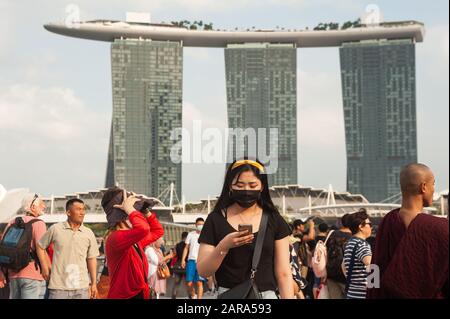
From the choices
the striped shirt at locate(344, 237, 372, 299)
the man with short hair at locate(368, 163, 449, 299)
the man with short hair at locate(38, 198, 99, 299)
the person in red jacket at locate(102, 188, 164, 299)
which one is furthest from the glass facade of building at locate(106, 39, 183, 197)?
the man with short hair at locate(368, 163, 449, 299)

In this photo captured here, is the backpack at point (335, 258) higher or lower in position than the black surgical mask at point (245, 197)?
lower

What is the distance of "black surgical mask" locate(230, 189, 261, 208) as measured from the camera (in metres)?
4.00

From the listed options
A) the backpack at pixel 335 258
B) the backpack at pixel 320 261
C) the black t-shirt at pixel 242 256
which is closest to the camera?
the black t-shirt at pixel 242 256

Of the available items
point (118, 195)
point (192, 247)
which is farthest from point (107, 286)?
point (192, 247)

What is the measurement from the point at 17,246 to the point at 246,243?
11.8 feet

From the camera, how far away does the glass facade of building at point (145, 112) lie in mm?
119312

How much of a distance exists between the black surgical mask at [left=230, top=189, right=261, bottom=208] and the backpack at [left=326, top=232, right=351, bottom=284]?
3385 mm

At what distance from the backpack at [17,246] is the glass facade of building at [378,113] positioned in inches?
4948

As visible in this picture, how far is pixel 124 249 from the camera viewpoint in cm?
539

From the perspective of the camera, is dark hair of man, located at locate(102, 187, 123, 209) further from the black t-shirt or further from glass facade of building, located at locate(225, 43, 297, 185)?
glass facade of building, located at locate(225, 43, 297, 185)

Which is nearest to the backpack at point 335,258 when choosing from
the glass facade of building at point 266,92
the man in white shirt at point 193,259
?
the man in white shirt at point 193,259

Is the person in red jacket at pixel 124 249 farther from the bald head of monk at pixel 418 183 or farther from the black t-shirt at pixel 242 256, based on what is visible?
the bald head of monk at pixel 418 183

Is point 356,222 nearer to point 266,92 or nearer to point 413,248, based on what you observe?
point 413,248
